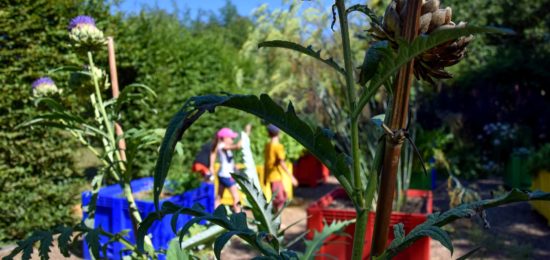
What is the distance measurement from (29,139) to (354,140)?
4398 millimetres

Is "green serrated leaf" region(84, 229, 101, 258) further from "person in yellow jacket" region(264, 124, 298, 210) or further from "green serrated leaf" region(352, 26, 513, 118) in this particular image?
"person in yellow jacket" region(264, 124, 298, 210)

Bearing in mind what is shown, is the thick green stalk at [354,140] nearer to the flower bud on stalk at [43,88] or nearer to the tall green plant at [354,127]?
the tall green plant at [354,127]

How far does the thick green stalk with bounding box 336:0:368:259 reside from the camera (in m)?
0.75

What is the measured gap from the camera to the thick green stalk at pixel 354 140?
0.75 m

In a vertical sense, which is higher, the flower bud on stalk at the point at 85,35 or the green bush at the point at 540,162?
the flower bud on stalk at the point at 85,35

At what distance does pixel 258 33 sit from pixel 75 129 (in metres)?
8.60

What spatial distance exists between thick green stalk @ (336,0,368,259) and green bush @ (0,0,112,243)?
4.14 metres

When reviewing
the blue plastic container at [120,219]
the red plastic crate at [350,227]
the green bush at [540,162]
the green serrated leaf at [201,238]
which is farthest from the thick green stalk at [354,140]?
the green bush at [540,162]

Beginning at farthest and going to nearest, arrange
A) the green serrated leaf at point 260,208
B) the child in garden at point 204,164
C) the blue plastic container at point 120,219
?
the child in garden at point 204,164 → the blue plastic container at point 120,219 → the green serrated leaf at point 260,208

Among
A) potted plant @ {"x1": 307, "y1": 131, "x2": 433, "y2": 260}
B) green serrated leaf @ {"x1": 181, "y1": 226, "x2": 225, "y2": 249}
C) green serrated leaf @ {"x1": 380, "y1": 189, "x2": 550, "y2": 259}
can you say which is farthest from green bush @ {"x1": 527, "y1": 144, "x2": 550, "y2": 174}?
green serrated leaf @ {"x1": 380, "y1": 189, "x2": 550, "y2": 259}

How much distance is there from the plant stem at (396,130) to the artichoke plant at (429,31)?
22 millimetres

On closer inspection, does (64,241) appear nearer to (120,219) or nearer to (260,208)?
(260,208)

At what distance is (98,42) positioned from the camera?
2.17m

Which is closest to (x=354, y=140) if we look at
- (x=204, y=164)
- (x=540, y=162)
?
(x=204, y=164)
